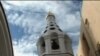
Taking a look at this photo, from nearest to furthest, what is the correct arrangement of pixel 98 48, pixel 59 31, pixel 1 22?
pixel 1 22, pixel 98 48, pixel 59 31

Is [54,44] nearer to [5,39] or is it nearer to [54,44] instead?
[54,44]

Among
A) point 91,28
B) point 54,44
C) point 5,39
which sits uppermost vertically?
point 54,44

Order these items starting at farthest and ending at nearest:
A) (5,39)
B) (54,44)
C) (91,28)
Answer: (54,44), (91,28), (5,39)

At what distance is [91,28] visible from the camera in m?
11.3

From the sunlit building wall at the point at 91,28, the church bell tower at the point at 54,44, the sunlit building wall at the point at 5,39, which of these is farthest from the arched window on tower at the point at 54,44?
the sunlit building wall at the point at 5,39

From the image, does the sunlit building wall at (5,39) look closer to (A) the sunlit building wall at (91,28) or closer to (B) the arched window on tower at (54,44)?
(A) the sunlit building wall at (91,28)

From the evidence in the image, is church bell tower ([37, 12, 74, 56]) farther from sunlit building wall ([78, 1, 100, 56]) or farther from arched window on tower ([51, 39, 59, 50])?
sunlit building wall ([78, 1, 100, 56])

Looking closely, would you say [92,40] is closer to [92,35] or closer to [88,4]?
[92,35]

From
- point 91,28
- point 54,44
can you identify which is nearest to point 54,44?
point 54,44

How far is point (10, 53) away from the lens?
874cm

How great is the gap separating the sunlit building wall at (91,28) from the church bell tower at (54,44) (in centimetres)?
1655

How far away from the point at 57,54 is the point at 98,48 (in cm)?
2130

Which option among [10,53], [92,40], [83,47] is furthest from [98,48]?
[83,47]

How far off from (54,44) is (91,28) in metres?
22.0
